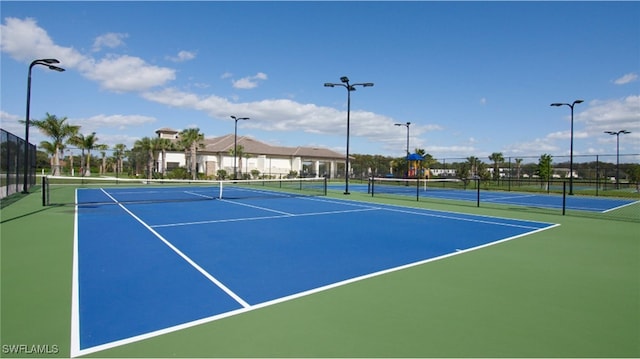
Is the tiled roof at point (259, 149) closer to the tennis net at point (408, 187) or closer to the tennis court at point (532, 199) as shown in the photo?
the tennis net at point (408, 187)

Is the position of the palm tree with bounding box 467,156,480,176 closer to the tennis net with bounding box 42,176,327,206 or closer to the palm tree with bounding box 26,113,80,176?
the tennis net with bounding box 42,176,327,206

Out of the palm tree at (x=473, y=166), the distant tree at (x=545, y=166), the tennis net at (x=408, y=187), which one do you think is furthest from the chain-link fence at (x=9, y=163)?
the palm tree at (x=473, y=166)

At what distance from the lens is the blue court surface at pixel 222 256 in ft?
14.5

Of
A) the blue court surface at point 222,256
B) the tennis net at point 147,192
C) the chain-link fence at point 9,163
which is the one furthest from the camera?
the tennis net at point 147,192

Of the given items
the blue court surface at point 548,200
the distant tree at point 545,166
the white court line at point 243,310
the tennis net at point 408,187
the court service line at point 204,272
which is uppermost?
the distant tree at point 545,166

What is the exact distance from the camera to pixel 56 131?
45.8 m

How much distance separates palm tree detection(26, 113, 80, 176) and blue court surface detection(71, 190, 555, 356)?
39.7 meters

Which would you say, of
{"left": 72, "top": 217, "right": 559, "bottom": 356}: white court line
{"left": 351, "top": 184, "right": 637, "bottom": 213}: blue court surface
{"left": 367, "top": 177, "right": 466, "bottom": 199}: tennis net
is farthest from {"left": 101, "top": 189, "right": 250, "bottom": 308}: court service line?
{"left": 351, "top": 184, "right": 637, "bottom": 213}: blue court surface

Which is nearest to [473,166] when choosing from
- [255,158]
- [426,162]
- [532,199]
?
[426,162]

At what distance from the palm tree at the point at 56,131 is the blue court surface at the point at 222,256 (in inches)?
1564

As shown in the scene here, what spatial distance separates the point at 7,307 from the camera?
448cm

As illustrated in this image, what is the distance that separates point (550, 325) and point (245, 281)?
384cm

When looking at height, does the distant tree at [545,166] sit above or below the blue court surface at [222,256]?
above

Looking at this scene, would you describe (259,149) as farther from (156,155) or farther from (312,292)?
(312,292)
